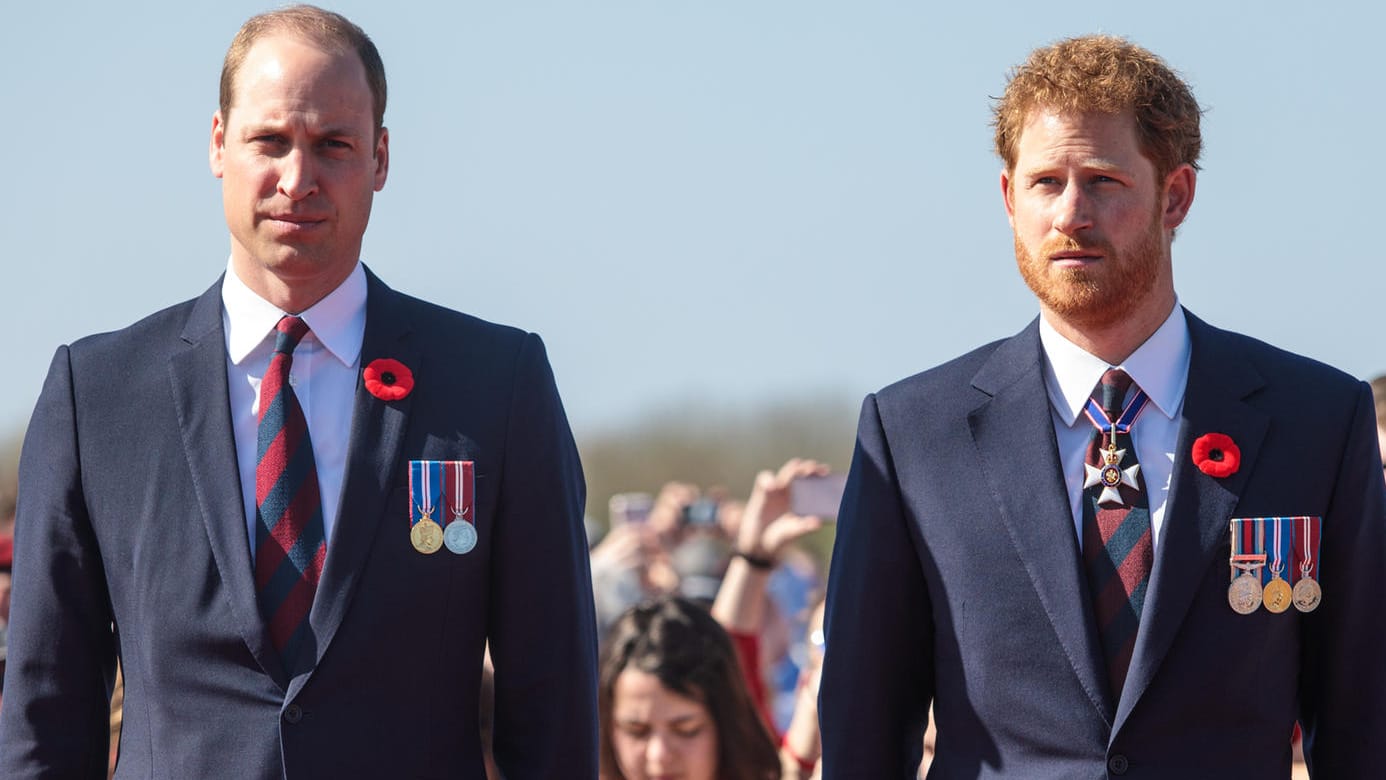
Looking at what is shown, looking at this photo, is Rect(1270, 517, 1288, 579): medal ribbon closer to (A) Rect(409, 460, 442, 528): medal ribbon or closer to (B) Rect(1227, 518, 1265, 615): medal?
(B) Rect(1227, 518, 1265, 615): medal

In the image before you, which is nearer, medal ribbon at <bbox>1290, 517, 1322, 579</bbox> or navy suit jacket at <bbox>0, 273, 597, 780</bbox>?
navy suit jacket at <bbox>0, 273, 597, 780</bbox>

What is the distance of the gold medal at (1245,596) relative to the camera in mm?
3908

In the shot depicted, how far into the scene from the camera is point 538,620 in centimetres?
399

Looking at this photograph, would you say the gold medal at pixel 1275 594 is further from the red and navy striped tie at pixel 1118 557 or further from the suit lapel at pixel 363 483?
the suit lapel at pixel 363 483

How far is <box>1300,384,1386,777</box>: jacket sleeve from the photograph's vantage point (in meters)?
3.94

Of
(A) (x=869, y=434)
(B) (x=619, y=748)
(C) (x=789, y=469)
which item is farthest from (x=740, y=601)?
(A) (x=869, y=434)

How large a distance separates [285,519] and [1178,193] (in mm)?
1878

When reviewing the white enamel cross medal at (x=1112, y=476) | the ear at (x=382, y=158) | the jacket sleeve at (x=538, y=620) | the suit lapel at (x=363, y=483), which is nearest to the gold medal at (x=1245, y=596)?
the white enamel cross medal at (x=1112, y=476)

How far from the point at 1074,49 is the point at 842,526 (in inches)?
42.4

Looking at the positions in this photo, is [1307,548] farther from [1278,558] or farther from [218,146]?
[218,146]

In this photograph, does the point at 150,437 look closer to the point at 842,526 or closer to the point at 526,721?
the point at 526,721

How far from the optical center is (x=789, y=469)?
7.40m

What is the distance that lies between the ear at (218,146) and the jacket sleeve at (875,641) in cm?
140

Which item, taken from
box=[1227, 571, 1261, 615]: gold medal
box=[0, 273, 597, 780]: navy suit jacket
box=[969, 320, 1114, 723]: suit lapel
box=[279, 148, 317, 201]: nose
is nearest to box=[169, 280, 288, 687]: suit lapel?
box=[0, 273, 597, 780]: navy suit jacket
